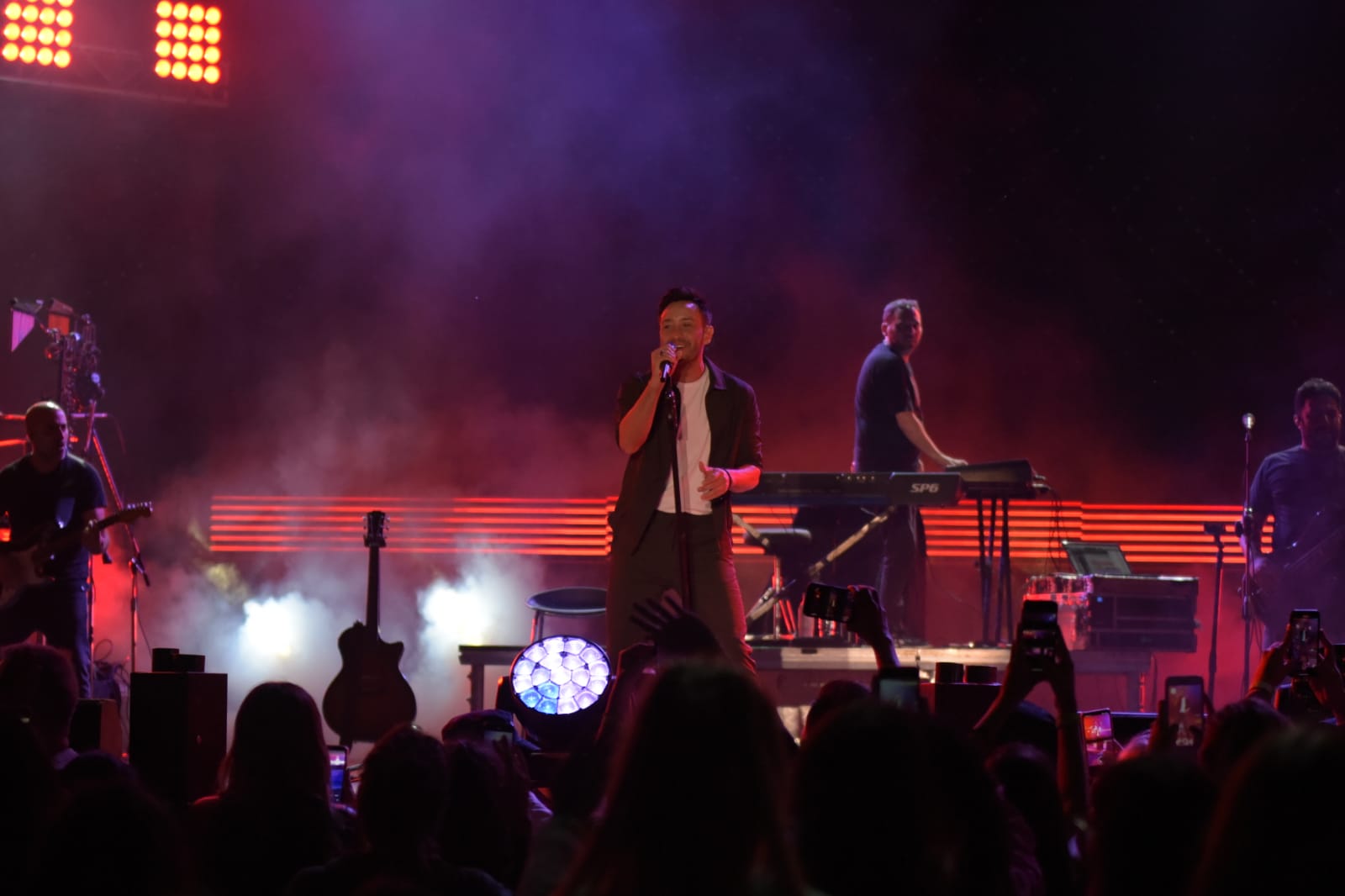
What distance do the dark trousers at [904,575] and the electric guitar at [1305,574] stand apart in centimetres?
218

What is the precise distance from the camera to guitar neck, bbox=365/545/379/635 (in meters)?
7.86

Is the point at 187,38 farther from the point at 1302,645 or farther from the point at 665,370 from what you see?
the point at 1302,645

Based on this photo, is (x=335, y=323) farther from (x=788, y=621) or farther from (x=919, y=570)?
(x=919, y=570)

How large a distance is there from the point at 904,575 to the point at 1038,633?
564cm

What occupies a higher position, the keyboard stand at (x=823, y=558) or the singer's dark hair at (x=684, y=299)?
the singer's dark hair at (x=684, y=299)

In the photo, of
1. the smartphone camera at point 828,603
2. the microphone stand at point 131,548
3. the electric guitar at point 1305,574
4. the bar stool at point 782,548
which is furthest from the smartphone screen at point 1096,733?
the microphone stand at point 131,548

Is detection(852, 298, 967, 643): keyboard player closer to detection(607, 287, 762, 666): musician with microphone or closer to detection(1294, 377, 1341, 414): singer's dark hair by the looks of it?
detection(1294, 377, 1341, 414): singer's dark hair

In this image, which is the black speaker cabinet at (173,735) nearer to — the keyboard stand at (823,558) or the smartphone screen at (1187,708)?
the smartphone screen at (1187,708)

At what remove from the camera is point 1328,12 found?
12.2 m

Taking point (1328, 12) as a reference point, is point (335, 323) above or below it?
below

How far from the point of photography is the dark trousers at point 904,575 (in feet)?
28.8

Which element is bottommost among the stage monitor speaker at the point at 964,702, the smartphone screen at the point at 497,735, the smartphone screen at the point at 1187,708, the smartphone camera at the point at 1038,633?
the smartphone screen at the point at 497,735

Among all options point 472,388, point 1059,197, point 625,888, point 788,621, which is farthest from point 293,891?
point 1059,197

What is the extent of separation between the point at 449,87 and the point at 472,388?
264cm
